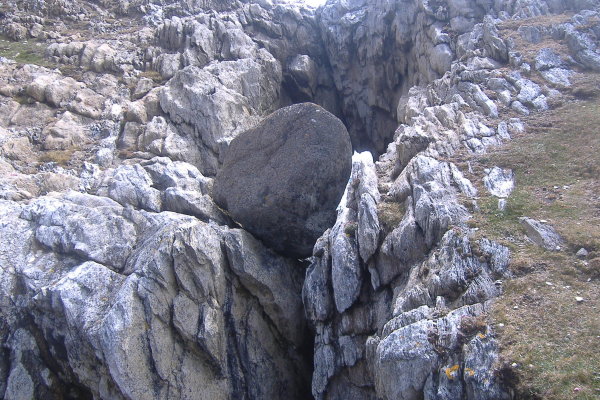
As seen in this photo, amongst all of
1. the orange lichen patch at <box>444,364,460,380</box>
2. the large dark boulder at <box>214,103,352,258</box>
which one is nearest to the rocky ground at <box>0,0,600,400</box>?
the orange lichen patch at <box>444,364,460,380</box>

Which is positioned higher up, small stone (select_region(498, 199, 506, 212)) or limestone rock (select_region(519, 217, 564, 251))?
small stone (select_region(498, 199, 506, 212))

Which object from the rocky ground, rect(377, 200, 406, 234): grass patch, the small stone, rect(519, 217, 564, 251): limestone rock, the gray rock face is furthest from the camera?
rect(377, 200, 406, 234): grass patch

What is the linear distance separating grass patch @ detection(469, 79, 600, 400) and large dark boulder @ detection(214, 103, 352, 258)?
7.50 meters

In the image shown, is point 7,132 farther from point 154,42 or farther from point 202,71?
point 154,42

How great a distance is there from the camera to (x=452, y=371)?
14742 millimetres

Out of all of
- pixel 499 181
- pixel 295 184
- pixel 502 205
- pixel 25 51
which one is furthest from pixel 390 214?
pixel 25 51

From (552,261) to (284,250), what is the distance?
13893mm

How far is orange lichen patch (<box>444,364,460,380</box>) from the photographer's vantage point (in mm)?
14672

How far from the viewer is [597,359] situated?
13.3 meters

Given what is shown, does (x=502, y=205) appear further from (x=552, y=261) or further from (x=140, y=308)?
(x=140, y=308)

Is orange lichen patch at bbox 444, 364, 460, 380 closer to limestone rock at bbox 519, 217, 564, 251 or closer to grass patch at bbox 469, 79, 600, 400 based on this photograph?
grass patch at bbox 469, 79, 600, 400

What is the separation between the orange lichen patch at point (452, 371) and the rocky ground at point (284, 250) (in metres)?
0.07

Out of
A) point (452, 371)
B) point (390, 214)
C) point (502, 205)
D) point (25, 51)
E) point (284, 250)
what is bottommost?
point (284, 250)

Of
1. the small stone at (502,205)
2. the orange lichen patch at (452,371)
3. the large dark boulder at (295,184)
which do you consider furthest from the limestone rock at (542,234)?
the large dark boulder at (295,184)
